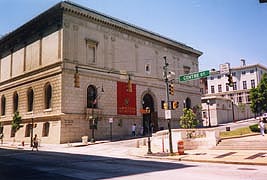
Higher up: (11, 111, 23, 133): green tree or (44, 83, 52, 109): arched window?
(44, 83, 52, 109): arched window

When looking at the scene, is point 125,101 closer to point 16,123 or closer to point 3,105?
point 16,123

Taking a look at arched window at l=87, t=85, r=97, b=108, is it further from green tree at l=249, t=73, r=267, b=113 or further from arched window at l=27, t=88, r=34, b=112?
green tree at l=249, t=73, r=267, b=113

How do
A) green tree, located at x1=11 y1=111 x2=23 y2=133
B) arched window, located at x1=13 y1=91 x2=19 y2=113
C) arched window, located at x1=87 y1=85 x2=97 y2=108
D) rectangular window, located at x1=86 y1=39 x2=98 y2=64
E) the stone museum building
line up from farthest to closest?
arched window, located at x1=13 y1=91 x2=19 y2=113 < green tree, located at x1=11 y1=111 x2=23 y2=133 < rectangular window, located at x1=86 y1=39 x2=98 y2=64 < arched window, located at x1=87 y1=85 x2=97 y2=108 < the stone museum building

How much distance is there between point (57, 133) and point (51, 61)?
404 inches

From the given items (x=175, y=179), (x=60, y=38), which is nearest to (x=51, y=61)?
(x=60, y=38)

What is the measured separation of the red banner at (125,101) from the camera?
155 feet

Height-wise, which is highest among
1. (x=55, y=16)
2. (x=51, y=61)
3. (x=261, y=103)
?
(x=55, y=16)

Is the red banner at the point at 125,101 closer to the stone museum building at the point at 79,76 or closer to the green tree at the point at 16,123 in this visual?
the stone museum building at the point at 79,76

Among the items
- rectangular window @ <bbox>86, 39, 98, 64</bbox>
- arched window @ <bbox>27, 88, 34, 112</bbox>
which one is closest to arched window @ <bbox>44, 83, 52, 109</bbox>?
arched window @ <bbox>27, 88, 34, 112</bbox>

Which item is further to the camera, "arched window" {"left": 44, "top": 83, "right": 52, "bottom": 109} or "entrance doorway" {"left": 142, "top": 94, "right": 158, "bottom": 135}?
"entrance doorway" {"left": 142, "top": 94, "right": 158, "bottom": 135}

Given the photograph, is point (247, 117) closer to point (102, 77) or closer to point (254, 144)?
point (102, 77)

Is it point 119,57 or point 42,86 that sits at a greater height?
point 119,57

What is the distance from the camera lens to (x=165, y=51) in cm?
5912

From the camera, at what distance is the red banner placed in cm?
4731
